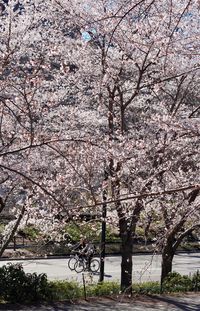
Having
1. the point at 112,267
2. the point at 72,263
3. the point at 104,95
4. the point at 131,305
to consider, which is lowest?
the point at 131,305

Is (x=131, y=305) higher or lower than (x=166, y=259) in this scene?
lower

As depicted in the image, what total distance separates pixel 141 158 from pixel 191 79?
344 cm

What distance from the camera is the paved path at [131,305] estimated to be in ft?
34.3

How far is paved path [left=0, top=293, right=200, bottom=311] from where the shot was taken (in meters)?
10.5

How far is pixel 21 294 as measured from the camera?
36.5 ft

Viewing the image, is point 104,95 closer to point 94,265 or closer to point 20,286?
point 20,286

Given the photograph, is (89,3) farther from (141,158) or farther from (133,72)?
(141,158)

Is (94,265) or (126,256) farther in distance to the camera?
(94,265)

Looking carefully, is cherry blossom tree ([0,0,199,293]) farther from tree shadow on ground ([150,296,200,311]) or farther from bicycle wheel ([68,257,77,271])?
bicycle wheel ([68,257,77,271])

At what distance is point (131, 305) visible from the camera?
10875 millimetres

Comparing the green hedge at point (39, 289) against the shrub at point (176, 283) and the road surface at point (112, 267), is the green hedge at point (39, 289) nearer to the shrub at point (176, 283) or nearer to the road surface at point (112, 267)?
the shrub at point (176, 283)

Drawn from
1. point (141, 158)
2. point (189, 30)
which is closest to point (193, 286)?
point (141, 158)

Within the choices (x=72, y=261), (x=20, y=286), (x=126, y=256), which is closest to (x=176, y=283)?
(x=126, y=256)

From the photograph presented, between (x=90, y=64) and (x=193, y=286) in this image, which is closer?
(x=90, y=64)
